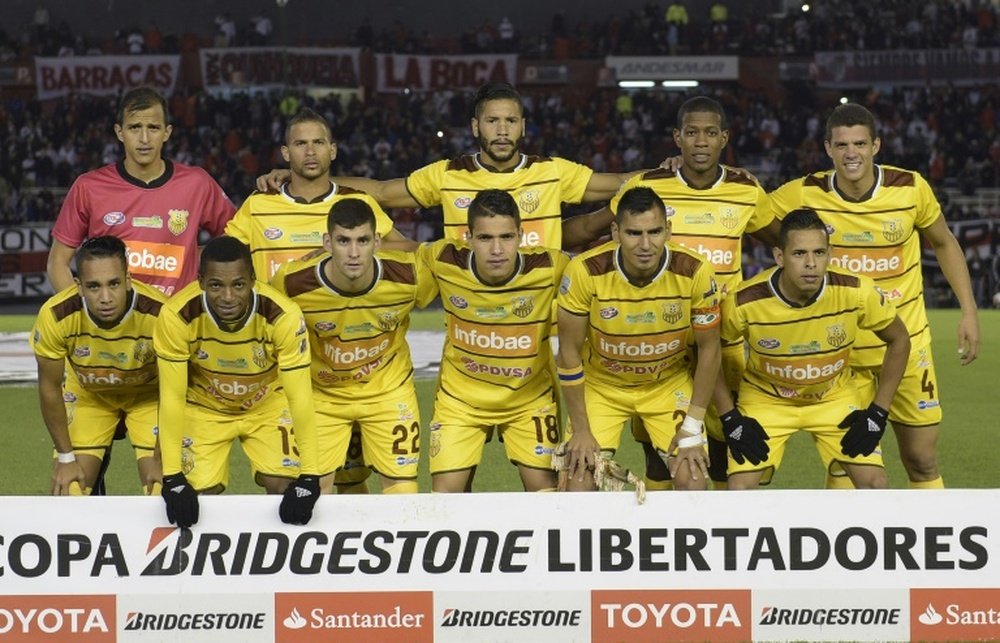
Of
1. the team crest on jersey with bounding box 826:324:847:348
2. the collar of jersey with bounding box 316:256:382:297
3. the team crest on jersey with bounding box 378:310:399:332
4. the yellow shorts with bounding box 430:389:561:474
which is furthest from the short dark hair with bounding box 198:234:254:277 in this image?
the team crest on jersey with bounding box 826:324:847:348

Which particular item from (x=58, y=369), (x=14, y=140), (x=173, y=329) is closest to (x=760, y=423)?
(x=173, y=329)

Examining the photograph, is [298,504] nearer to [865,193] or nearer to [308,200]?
[308,200]

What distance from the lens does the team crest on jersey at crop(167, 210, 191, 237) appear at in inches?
274

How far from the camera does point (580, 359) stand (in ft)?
20.7

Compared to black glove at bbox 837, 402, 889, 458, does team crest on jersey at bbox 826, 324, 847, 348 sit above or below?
above

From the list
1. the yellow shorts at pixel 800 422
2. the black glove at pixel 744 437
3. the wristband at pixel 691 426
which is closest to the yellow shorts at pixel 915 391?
the yellow shorts at pixel 800 422

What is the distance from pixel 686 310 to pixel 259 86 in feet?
90.8

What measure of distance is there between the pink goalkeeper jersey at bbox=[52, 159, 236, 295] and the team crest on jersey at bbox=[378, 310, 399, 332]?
1157mm

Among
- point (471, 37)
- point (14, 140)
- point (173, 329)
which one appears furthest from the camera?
point (471, 37)

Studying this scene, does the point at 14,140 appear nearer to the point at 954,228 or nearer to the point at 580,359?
the point at 954,228

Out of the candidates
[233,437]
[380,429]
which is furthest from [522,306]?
[233,437]

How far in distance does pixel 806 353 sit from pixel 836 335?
16 centimetres

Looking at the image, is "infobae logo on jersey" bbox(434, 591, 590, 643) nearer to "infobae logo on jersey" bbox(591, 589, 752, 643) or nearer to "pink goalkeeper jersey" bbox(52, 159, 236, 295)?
"infobae logo on jersey" bbox(591, 589, 752, 643)

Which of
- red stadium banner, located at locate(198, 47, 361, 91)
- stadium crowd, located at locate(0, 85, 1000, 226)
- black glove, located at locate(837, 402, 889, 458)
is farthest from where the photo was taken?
red stadium banner, located at locate(198, 47, 361, 91)
